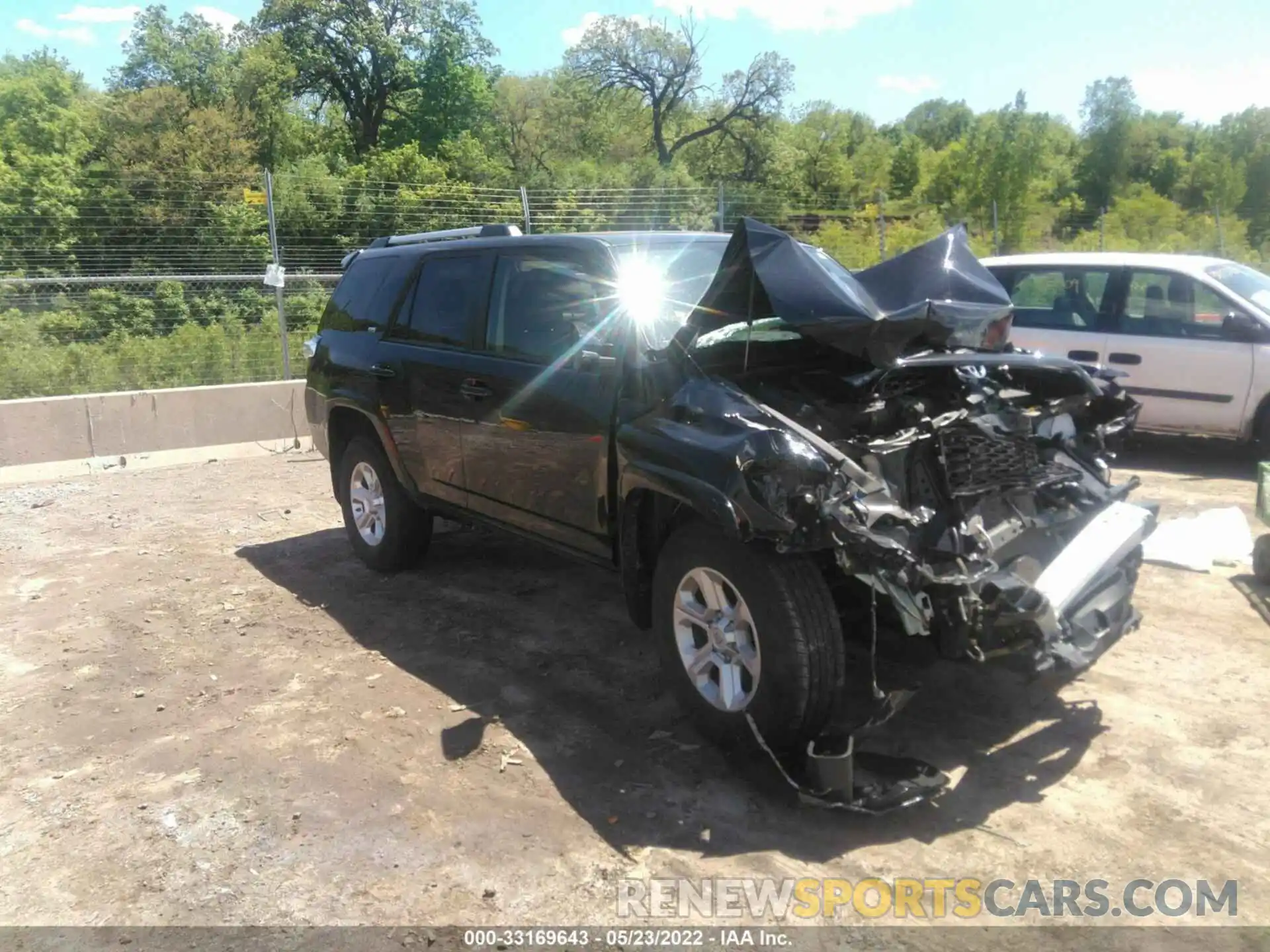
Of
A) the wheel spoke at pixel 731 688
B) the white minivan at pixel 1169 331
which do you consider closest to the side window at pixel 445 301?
the wheel spoke at pixel 731 688

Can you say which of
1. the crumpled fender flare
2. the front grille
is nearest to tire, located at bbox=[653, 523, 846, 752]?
the crumpled fender flare

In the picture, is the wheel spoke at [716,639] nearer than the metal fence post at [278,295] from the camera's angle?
Yes

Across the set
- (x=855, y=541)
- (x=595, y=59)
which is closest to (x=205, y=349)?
(x=855, y=541)

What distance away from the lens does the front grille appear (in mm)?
3678

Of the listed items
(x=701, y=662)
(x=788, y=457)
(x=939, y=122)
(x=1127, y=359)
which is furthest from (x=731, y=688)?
(x=939, y=122)

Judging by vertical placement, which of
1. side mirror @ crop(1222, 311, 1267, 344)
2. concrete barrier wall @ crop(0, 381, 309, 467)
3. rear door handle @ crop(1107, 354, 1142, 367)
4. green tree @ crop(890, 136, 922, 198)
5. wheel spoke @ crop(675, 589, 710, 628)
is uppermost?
green tree @ crop(890, 136, 922, 198)

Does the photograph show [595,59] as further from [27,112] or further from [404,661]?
[404,661]

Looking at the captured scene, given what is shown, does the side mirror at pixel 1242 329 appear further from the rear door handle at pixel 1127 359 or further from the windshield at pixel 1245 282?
the rear door handle at pixel 1127 359

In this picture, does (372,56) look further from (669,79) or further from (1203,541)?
(1203,541)

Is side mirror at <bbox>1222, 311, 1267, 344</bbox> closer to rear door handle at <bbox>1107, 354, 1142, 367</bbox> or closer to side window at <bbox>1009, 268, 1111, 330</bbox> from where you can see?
rear door handle at <bbox>1107, 354, 1142, 367</bbox>

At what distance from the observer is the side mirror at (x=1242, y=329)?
7.63 meters

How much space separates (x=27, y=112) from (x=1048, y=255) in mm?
40167

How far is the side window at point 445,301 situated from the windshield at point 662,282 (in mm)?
963

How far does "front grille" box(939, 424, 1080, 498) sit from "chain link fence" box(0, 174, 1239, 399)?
8.60 metres
